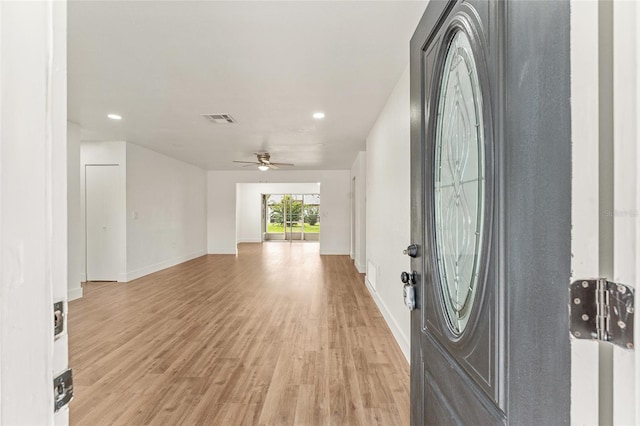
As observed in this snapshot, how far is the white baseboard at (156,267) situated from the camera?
602cm

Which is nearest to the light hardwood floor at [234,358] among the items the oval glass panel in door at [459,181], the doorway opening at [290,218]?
the oval glass panel in door at [459,181]

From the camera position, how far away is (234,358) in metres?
2.83

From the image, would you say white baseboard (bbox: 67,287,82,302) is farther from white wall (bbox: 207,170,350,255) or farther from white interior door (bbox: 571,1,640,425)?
white interior door (bbox: 571,1,640,425)

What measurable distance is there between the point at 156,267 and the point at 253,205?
705cm

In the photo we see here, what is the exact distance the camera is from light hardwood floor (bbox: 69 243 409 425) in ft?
6.89

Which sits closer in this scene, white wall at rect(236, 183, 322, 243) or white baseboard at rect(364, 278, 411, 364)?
white baseboard at rect(364, 278, 411, 364)

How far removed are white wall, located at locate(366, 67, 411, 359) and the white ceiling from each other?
0.28 m
